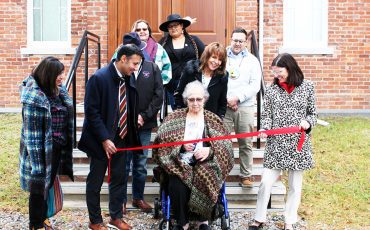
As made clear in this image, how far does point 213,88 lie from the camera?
6.28 m

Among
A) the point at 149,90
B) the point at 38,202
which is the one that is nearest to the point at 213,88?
the point at 149,90

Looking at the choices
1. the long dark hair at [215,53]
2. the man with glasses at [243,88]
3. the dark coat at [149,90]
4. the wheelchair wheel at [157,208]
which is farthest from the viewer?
the man with glasses at [243,88]

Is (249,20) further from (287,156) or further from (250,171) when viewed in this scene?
(287,156)

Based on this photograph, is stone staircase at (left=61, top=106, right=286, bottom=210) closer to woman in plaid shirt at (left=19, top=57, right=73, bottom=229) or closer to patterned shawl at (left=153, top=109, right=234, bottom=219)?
patterned shawl at (left=153, top=109, right=234, bottom=219)

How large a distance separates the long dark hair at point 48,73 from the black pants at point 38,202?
550 mm

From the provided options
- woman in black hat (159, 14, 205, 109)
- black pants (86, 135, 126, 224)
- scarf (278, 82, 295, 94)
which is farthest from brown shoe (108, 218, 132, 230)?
scarf (278, 82, 295, 94)

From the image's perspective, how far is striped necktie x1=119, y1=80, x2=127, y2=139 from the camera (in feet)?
19.0

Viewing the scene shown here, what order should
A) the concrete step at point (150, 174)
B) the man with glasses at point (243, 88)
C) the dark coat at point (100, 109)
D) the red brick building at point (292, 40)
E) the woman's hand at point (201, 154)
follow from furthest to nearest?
the red brick building at point (292, 40), the concrete step at point (150, 174), the man with glasses at point (243, 88), the woman's hand at point (201, 154), the dark coat at point (100, 109)

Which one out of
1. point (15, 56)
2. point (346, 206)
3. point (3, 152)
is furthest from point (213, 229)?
point (15, 56)

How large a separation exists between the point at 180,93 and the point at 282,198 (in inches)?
68.9

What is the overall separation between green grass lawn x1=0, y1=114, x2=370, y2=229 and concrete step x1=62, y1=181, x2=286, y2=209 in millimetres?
313

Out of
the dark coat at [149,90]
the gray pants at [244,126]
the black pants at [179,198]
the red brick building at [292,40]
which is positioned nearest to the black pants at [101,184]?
the black pants at [179,198]

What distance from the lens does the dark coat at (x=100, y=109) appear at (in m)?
5.62

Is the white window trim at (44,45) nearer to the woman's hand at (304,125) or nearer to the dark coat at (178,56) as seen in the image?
the dark coat at (178,56)
